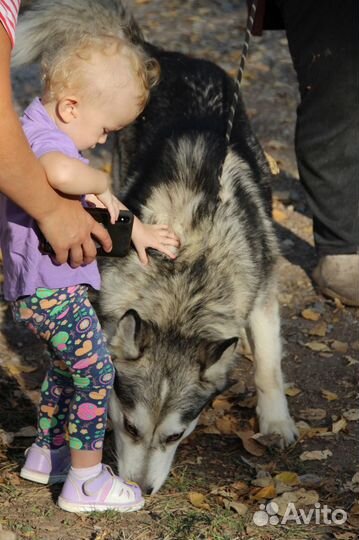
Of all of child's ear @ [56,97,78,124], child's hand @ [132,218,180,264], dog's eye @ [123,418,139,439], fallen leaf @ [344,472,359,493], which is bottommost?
fallen leaf @ [344,472,359,493]

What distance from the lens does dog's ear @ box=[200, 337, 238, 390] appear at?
390cm

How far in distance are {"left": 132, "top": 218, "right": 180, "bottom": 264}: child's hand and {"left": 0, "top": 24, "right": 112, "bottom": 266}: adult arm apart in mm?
510

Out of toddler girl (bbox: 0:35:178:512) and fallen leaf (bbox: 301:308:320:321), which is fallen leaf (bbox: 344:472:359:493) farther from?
fallen leaf (bbox: 301:308:320:321)

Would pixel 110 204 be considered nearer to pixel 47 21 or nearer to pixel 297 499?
pixel 297 499

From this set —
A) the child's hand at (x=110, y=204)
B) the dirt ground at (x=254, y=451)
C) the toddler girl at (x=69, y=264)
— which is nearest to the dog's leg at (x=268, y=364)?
the dirt ground at (x=254, y=451)

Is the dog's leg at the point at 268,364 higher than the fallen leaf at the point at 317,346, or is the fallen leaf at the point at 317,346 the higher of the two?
the dog's leg at the point at 268,364

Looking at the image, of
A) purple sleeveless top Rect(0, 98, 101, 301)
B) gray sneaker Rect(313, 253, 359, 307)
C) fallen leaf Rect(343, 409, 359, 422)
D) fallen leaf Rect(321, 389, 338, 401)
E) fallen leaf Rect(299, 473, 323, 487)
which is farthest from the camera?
gray sneaker Rect(313, 253, 359, 307)

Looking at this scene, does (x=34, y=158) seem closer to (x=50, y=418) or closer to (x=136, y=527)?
(x=50, y=418)

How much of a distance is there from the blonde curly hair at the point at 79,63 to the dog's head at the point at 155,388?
3.23ft

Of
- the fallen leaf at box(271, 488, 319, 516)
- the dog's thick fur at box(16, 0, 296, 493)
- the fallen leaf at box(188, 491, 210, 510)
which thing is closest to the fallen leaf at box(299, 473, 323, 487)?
the fallen leaf at box(271, 488, 319, 516)

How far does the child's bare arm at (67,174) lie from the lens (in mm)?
3123

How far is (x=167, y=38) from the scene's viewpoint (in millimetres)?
10906

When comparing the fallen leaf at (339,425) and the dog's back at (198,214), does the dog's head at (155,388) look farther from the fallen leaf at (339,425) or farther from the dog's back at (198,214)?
the fallen leaf at (339,425)

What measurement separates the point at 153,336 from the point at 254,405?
1.24 meters
